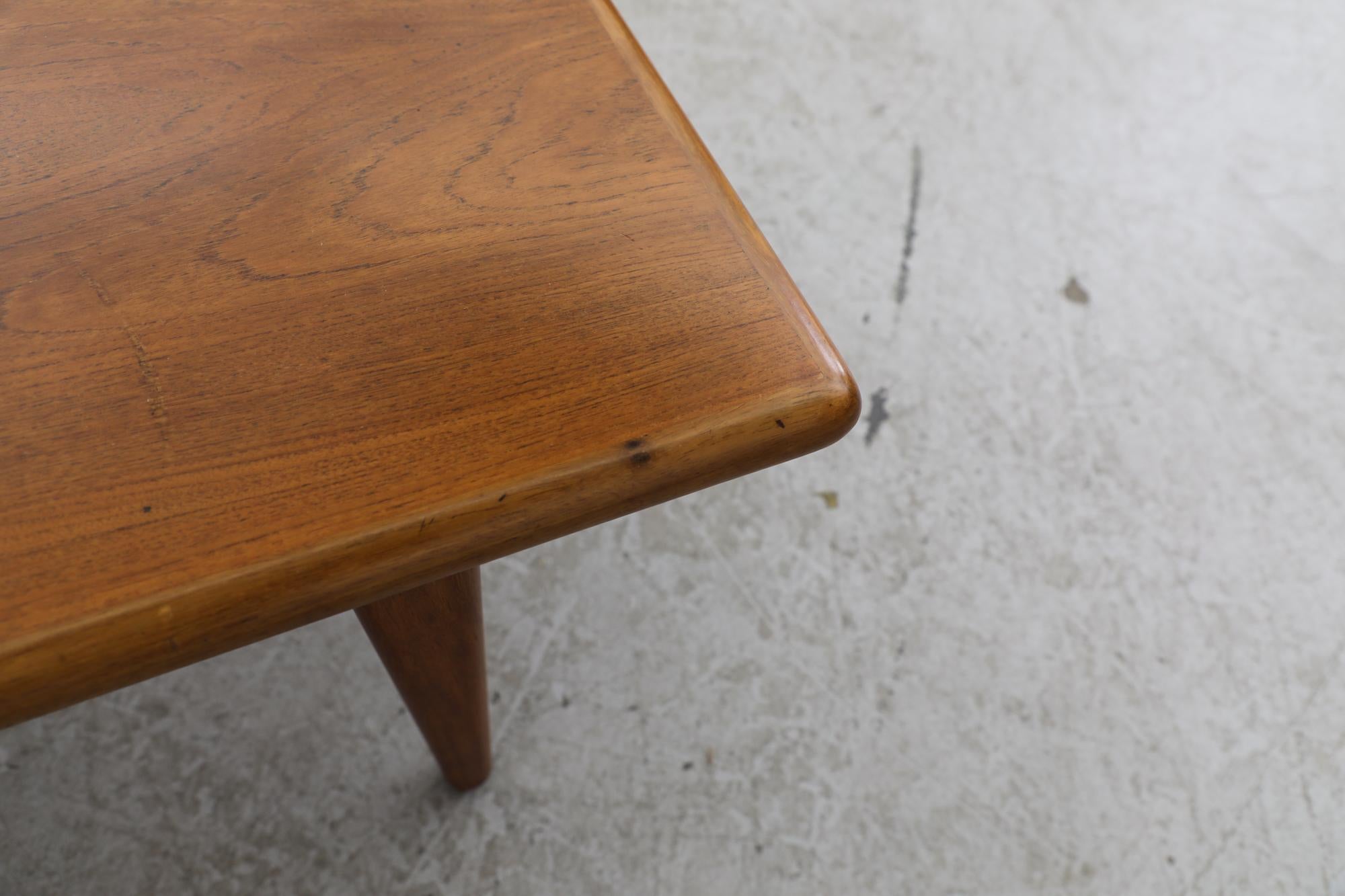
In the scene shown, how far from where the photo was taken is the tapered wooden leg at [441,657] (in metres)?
0.47

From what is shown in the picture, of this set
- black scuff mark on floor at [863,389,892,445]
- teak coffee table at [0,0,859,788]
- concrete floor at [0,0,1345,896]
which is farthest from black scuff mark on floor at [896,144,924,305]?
teak coffee table at [0,0,859,788]

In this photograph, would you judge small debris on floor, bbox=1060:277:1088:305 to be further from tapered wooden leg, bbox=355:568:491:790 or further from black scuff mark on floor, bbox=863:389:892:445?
tapered wooden leg, bbox=355:568:491:790

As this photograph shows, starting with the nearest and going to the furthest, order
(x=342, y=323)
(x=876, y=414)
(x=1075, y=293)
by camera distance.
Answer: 1. (x=342, y=323)
2. (x=876, y=414)
3. (x=1075, y=293)

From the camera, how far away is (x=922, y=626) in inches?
32.0

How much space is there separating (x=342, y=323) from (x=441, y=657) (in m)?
0.20

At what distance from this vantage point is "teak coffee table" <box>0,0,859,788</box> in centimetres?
34

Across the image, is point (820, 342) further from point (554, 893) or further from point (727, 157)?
point (727, 157)

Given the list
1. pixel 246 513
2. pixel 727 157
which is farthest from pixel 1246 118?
pixel 246 513

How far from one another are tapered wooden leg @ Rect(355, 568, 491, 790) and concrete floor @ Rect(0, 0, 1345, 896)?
0.37ft

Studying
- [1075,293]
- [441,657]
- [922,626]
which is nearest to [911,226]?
[1075,293]

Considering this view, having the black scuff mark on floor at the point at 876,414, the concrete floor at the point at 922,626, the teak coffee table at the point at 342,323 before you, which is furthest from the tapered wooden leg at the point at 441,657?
the black scuff mark on floor at the point at 876,414

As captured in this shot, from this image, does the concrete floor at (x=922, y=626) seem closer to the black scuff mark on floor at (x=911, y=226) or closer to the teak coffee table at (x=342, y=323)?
the black scuff mark on floor at (x=911, y=226)

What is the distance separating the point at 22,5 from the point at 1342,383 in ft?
3.71

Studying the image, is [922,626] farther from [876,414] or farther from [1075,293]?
[1075,293]
